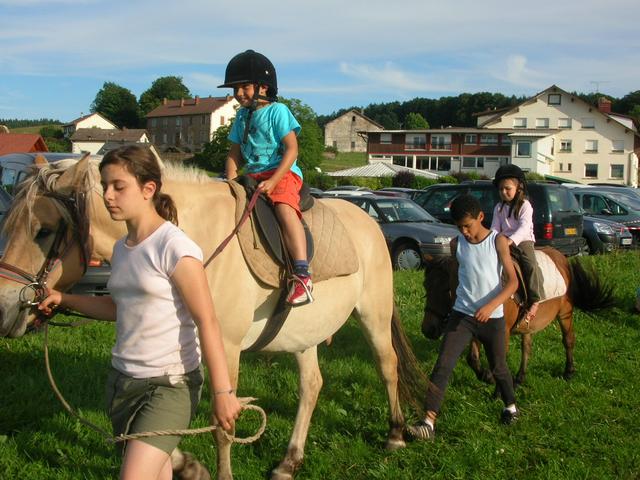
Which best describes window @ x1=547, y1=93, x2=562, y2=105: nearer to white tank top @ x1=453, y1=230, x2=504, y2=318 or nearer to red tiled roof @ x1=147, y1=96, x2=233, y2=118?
red tiled roof @ x1=147, y1=96, x2=233, y2=118

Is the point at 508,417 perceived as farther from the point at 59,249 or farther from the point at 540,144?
the point at 540,144

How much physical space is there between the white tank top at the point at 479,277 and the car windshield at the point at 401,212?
31.1 feet

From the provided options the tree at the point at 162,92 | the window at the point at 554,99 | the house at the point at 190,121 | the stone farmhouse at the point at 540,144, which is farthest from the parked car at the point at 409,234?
the tree at the point at 162,92

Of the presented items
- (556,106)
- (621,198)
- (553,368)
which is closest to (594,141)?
(556,106)

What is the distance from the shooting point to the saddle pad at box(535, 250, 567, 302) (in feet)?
21.3

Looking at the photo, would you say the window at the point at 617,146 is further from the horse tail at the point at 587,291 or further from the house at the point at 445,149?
the horse tail at the point at 587,291

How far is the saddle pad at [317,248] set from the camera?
377 centimetres

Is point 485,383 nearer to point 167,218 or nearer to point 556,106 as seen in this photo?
point 167,218

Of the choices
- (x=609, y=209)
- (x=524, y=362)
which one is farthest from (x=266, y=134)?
(x=609, y=209)

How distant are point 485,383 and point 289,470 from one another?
8.67 feet

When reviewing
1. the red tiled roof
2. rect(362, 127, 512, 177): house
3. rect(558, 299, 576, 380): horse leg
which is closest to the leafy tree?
rect(362, 127, 512, 177): house

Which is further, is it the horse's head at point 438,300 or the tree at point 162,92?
the tree at point 162,92

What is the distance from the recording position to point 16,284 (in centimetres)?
305

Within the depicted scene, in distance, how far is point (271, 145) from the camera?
421 centimetres
